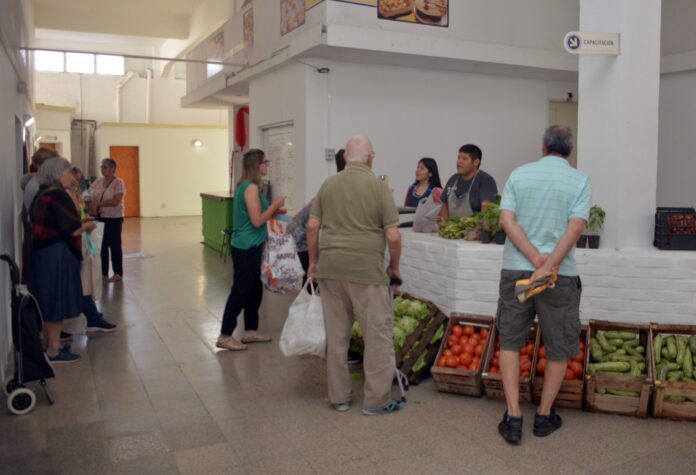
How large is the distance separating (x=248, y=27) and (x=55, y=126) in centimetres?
1137

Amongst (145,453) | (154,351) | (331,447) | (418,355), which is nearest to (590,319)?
(418,355)

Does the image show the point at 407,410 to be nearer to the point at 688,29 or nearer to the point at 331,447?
the point at 331,447

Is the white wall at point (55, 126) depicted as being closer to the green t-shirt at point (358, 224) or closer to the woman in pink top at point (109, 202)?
the woman in pink top at point (109, 202)

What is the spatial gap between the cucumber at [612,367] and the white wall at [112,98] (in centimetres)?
1969

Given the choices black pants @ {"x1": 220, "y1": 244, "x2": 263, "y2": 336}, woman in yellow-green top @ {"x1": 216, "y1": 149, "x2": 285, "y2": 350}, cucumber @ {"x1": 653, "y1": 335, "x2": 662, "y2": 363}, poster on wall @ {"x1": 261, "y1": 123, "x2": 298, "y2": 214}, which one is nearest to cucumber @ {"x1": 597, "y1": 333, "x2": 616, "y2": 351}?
cucumber @ {"x1": 653, "y1": 335, "x2": 662, "y2": 363}

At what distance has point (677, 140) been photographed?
9.99m

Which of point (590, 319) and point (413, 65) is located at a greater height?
point (413, 65)

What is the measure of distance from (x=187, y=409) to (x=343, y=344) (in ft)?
3.44

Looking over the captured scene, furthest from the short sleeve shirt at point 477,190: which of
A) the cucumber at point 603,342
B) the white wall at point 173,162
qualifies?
the white wall at point 173,162

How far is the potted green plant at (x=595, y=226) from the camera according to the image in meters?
5.09

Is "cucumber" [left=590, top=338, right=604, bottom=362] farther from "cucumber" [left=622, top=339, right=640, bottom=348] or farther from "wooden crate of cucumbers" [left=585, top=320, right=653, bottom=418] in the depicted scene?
"cucumber" [left=622, top=339, right=640, bottom=348]

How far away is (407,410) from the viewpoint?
4285mm

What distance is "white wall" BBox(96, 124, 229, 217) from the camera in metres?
20.9

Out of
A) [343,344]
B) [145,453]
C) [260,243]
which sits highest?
[260,243]
